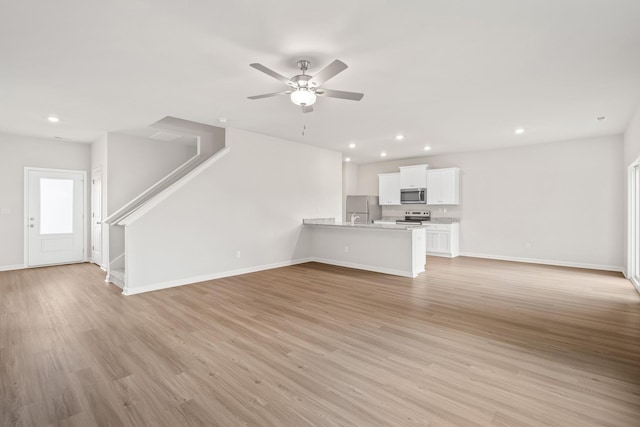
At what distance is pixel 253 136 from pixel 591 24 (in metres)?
5.16

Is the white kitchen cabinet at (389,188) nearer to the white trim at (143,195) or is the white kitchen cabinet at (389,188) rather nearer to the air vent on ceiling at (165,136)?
the white trim at (143,195)

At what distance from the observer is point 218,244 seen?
5.73 metres

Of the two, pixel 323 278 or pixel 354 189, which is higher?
pixel 354 189

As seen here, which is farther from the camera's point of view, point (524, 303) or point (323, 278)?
point (323, 278)

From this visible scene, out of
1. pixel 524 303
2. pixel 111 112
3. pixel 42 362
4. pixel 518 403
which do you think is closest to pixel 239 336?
pixel 42 362

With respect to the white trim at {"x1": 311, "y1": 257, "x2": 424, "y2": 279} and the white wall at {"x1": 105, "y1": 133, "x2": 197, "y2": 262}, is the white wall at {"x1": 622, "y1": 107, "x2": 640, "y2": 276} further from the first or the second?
the white wall at {"x1": 105, "y1": 133, "x2": 197, "y2": 262}

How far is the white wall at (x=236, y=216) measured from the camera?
5.00 metres

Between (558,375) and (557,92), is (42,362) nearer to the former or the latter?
(558,375)

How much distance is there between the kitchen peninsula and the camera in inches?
230

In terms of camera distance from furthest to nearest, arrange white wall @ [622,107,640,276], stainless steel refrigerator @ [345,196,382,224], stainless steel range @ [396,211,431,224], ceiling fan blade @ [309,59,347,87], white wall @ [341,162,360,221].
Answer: white wall @ [341,162,360,221] < stainless steel refrigerator @ [345,196,382,224] < stainless steel range @ [396,211,431,224] < white wall @ [622,107,640,276] < ceiling fan blade @ [309,59,347,87]

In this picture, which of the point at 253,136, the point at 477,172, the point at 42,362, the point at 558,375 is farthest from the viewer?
the point at 477,172

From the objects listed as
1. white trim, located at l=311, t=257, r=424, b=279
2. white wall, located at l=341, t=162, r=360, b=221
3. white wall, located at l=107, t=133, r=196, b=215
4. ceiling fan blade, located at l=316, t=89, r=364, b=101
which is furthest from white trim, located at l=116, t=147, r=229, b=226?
white wall, located at l=341, t=162, r=360, b=221

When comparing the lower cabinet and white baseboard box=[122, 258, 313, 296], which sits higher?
the lower cabinet

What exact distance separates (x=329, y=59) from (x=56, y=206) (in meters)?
7.12
